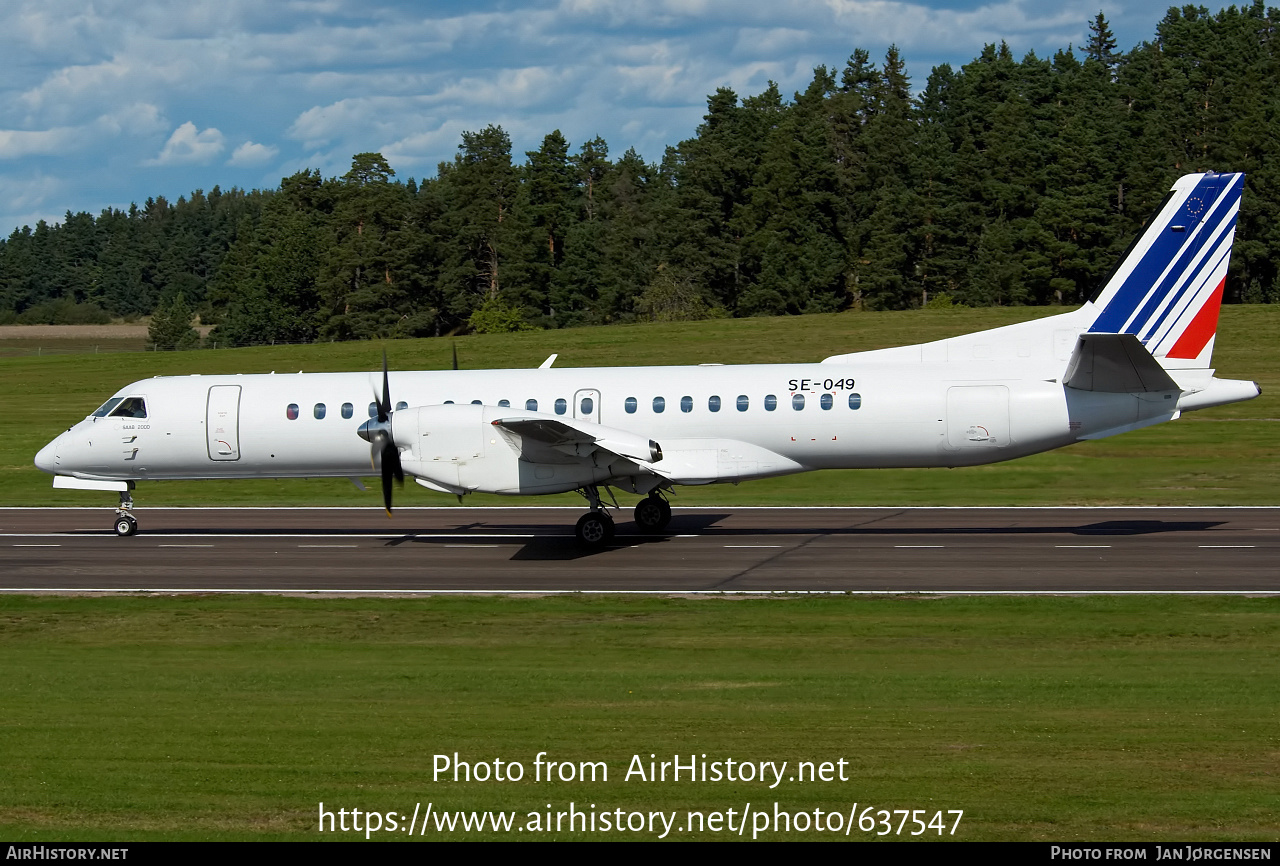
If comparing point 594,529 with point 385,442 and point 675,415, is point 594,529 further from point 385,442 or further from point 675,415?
point 385,442

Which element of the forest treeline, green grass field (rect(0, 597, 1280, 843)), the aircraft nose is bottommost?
green grass field (rect(0, 597, 1280, 843))

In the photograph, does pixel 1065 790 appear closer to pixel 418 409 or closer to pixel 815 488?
pixel 418 409

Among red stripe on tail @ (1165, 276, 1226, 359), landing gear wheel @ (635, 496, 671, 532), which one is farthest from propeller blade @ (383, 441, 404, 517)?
red stripe on tail @ (1165, 276, 1226, 359)

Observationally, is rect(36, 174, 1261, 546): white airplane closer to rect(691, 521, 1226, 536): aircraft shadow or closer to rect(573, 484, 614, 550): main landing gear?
rect(573, 484, 614, 550): main landing gear

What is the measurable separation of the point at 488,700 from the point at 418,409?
10787mm

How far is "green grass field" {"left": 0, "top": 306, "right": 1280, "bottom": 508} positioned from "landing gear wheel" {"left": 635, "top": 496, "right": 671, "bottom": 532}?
651 cm

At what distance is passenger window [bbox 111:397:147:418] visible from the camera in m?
27.2

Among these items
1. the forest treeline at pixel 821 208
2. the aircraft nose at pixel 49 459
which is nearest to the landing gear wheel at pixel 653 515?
the aircraft nose at pixel 49 459

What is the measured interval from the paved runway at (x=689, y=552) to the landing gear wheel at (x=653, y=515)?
0.44 meters

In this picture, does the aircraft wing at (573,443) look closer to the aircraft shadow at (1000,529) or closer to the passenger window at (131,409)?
the aircraft shadow at (1000,529)

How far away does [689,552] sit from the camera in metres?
24.1

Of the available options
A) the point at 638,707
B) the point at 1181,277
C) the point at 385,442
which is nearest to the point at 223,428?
the point at 385,442

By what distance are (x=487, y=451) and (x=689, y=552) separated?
4263mm

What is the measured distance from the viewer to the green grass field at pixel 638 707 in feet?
31.3
